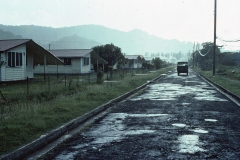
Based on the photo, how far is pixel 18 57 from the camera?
25781 millimetres

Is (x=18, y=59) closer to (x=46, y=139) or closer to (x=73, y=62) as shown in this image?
(x=73, y=62)

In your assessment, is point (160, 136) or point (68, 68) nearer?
point (160, 136)

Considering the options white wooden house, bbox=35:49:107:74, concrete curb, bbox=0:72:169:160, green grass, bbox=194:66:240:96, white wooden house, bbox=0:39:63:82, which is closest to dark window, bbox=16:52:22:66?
white wooden house, bbox=0:39:63:82

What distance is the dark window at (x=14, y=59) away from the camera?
24.6 meters

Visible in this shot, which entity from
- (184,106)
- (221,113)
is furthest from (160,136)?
(184,106)

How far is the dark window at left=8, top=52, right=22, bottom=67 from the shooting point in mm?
24609

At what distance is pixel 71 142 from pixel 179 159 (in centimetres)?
258

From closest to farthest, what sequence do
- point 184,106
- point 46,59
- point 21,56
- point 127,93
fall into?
point 184,106, point 127,93, point 21,56, point 46,59

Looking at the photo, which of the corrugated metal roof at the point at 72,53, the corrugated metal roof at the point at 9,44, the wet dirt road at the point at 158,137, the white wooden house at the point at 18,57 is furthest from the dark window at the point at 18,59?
the wet dirt road at the point at 158,137

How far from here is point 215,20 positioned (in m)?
38.1

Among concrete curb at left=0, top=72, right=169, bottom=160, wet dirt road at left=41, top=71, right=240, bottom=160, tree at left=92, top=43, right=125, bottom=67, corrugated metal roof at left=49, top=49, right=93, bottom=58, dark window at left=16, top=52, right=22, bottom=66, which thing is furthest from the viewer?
tree at left=92, top=43, right=125, bottom=67

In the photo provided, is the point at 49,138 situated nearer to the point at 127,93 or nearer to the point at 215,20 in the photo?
the point at 127,93

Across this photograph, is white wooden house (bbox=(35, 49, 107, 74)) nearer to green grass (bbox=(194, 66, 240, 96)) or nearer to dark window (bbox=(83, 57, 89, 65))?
dark window (bbox=(83, 57, 89, 65))

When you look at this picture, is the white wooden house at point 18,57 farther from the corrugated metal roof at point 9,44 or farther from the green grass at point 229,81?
the green grass at point 229,81
